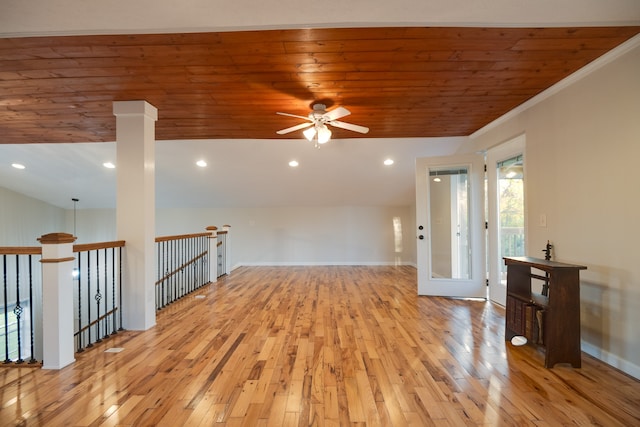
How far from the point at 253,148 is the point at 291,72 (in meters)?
3.09

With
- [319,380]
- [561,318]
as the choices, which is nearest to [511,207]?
[561,318]

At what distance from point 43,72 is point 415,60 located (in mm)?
3215

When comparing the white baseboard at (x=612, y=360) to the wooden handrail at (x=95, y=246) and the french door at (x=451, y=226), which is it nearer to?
the french door at (x=451, y=226)

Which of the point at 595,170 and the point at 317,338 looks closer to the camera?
the point at 595,170

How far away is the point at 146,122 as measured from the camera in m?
3.43

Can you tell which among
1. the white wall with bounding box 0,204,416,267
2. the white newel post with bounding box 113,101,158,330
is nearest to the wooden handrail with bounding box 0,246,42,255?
the white newel post with bounding box 113,101,158,330

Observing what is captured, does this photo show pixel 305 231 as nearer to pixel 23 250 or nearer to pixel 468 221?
pixel 468 221

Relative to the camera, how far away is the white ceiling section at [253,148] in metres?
1.92

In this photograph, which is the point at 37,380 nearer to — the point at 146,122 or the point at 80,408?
the point at 80,408

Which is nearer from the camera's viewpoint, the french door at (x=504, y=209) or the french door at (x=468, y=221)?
the french door at (x=504, y=209)

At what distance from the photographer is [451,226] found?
15.8 ft

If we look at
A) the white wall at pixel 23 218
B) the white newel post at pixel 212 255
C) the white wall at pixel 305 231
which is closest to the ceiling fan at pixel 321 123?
the white newel post at pixel 212 255

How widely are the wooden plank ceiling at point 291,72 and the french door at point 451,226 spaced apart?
743mm

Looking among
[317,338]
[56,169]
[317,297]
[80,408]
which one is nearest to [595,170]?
[317,338]
